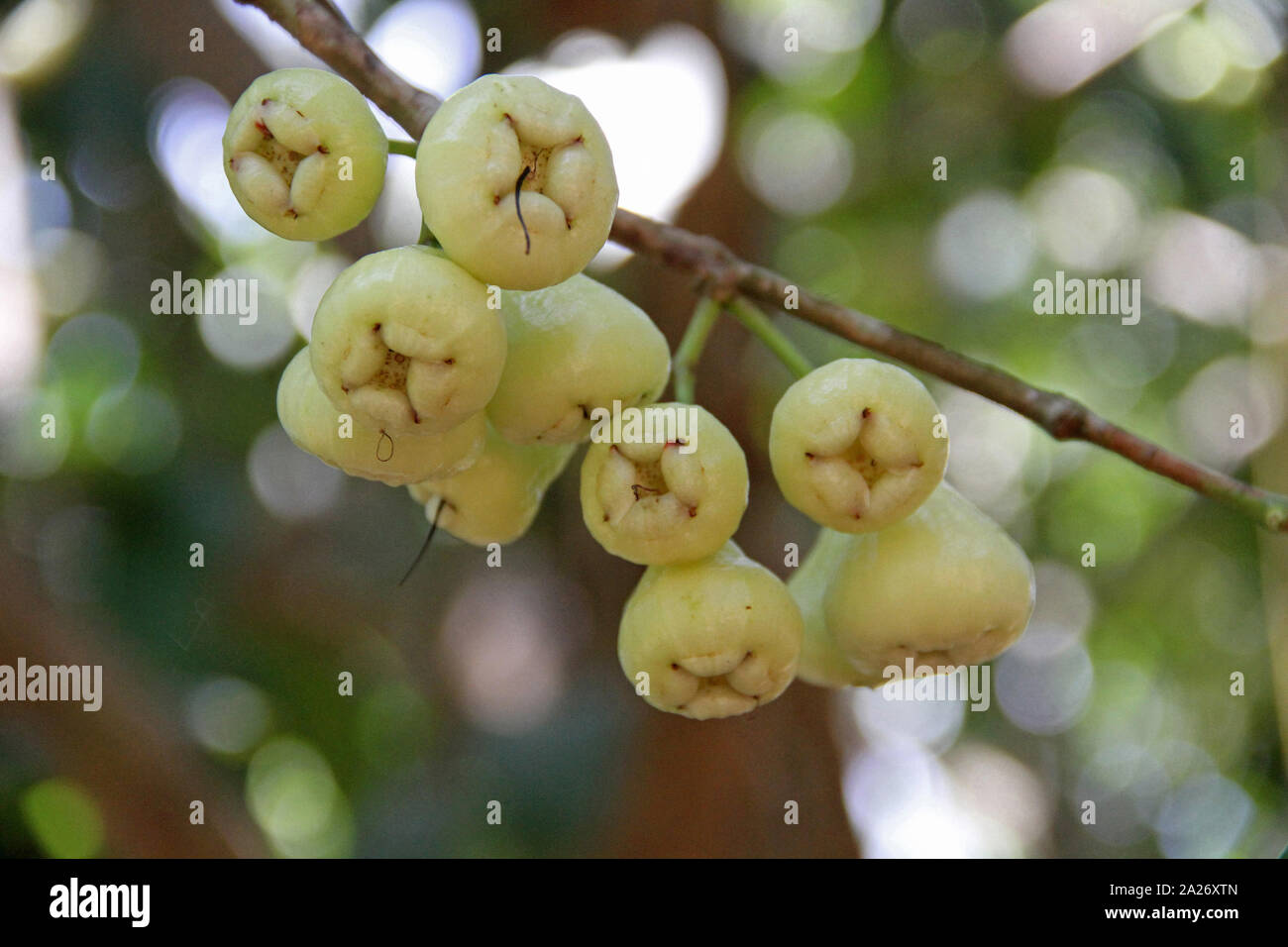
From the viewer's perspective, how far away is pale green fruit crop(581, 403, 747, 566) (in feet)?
4.23

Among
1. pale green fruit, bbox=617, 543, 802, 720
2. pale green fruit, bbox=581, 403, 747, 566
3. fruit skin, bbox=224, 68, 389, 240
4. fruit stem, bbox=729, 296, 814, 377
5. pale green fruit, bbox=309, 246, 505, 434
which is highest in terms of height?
fruit skin, bbox=224, 68, 389, 240

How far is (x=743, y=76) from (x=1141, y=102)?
4.37 feet

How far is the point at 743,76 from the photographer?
12.4 feet

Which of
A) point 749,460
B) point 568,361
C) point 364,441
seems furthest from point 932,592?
point 749,460

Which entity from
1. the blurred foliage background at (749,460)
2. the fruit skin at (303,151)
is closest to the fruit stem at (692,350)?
the fruit skin at (303,151)

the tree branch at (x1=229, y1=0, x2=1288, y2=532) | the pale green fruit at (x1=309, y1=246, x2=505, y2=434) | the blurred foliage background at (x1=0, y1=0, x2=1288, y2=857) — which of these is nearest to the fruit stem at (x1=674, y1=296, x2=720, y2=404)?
the tree branch at (x1=229, y1=0, x2=1288, y2=532)

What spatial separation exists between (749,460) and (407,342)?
230 centimetres

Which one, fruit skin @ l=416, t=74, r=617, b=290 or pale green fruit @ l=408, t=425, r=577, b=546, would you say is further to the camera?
pale green fruit @ l=408, t=425, r=577, b=546

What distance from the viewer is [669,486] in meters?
1.30

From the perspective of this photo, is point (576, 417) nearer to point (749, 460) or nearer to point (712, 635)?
point (712, 635)

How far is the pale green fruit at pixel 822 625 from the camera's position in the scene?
61.6 inches

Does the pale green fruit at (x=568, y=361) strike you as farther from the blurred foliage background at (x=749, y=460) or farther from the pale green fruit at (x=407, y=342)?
the blurred foliage background at (x=749, y=460)

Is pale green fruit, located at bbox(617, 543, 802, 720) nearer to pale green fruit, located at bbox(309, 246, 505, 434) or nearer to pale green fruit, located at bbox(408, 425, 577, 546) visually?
pale green fruit, located at bbox(408, 425, 577, 546)

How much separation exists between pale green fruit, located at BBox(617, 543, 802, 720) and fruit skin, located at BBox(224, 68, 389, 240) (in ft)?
1.79
